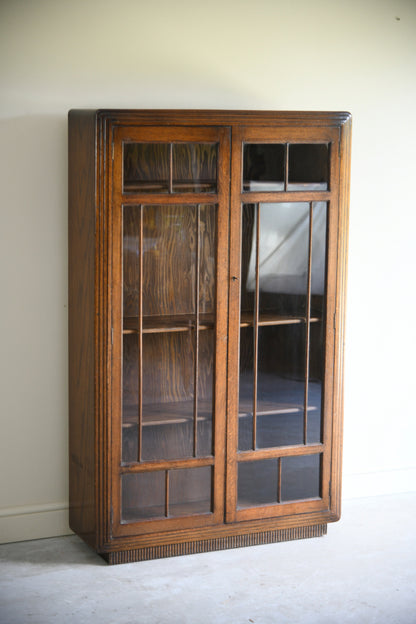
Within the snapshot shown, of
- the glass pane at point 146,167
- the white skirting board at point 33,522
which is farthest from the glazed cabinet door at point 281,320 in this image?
the white skirting board at point 33,522

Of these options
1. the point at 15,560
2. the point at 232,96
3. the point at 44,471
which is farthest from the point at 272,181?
the point at 15,560

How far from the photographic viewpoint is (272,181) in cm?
295

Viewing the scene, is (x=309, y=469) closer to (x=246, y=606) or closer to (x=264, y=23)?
(x=246, y=606)

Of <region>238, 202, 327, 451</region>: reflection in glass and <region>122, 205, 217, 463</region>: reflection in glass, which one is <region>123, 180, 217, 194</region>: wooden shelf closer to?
<region>122, 205, 217, 463</region>: reflection in glass

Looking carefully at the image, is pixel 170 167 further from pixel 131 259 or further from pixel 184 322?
pixel 184 322

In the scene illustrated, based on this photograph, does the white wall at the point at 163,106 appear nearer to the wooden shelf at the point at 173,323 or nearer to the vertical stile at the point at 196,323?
the wooden shelf at the point at 173,323

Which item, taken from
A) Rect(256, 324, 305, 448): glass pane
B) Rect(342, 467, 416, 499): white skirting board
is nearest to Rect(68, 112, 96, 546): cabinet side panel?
Rect(256, 324, 305, 448): glass pane

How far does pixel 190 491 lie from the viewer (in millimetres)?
3020

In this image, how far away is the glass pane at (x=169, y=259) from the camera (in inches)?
114

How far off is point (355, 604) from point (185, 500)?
0.72 meters

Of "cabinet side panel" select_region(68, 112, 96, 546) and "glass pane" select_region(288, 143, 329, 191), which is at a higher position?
"glass pane" select_region(288, 143, 329, 191)

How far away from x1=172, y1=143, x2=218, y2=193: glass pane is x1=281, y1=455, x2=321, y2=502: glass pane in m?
1.11

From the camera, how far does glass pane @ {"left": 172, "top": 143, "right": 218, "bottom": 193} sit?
2830 mm

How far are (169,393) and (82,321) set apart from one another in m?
0.42
